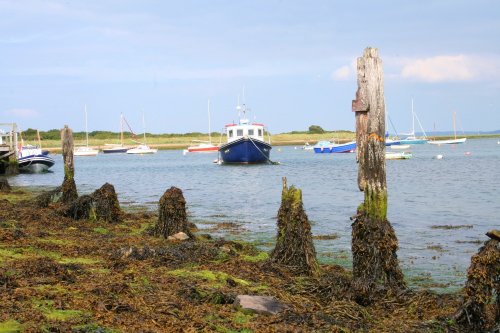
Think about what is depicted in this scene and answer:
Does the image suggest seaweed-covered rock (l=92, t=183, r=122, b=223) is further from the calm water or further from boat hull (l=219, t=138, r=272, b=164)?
boat hull (l=219, t=138, r=272, b=164)

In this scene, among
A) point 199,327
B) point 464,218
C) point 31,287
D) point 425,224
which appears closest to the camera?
point 199,327

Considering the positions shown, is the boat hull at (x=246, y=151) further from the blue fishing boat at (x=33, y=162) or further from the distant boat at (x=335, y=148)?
the distant boat at (x=335, y=148)

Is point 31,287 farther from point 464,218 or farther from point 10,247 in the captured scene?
point 464,218

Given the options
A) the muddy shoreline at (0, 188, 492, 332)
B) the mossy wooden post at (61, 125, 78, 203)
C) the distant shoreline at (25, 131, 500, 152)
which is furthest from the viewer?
the distant shoreline at (25, 131, 500, 152)

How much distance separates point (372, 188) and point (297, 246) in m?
1.81

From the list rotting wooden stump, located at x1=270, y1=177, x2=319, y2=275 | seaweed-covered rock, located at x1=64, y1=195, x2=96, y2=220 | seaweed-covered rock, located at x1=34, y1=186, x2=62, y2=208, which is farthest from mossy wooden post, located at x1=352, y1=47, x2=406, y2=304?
seaweed-covered rock, located at x1=34, y1=186, x2=62, y2=208

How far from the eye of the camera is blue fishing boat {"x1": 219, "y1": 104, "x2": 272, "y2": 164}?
66312 mm

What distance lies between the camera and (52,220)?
1777cm

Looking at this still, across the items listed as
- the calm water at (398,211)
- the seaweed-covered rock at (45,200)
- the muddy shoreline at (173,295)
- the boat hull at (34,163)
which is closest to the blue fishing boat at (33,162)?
the boat hull at (34,163)

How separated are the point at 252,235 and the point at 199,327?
36.5ft

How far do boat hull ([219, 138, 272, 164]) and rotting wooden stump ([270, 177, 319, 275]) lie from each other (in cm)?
5360

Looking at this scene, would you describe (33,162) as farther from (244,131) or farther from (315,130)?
(315,130)

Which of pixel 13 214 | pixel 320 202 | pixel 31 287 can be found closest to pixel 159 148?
pixel 320 202

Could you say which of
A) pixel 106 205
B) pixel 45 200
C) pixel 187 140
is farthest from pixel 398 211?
pixel 187 140
